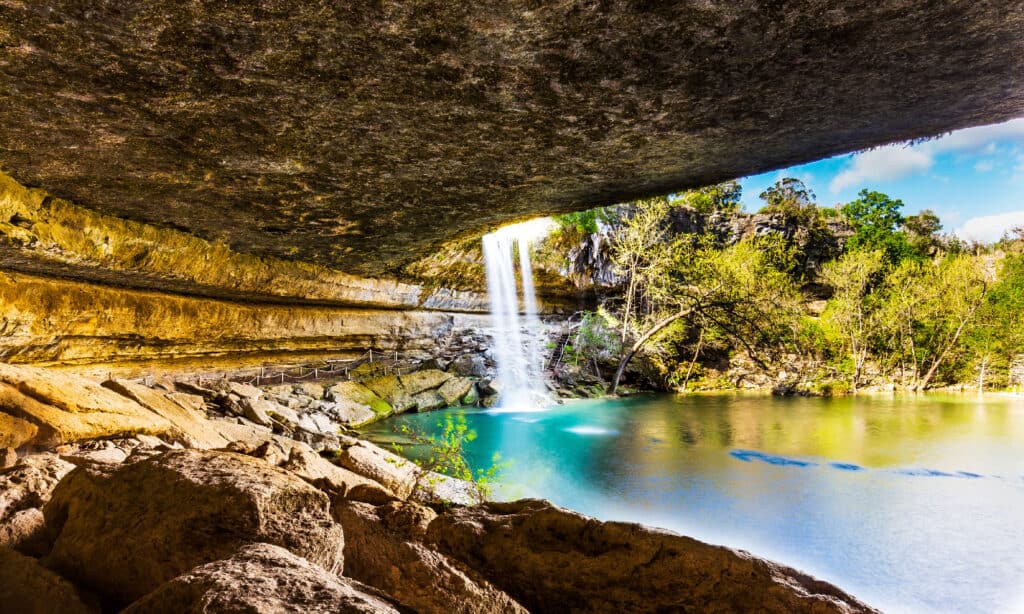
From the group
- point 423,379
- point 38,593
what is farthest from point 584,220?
point 38,593

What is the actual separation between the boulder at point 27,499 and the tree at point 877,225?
38.0 m

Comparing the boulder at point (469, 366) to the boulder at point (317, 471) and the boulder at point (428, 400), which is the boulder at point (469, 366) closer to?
the boulder at point (428, 400)

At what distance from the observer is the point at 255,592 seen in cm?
110

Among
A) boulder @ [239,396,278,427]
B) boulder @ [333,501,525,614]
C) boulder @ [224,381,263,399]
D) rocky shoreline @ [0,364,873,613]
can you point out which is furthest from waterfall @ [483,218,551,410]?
rocky shoreline @ [0,364,873,613]

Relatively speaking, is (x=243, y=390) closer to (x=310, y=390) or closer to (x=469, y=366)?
(x=310, y=390)

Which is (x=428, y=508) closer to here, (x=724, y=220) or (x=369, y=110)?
(x=369, y=110)

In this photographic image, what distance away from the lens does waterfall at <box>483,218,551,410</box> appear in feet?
57.1

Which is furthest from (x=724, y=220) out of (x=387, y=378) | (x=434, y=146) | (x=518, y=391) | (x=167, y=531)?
(x=167, y=531)

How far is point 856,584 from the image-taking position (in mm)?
5434

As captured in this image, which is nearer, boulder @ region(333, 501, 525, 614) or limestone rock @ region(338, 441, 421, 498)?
boulder @ region(333, 501, 525, 614)

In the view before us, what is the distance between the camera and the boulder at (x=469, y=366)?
57.4 ft

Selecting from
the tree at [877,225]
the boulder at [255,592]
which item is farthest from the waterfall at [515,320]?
the tree at [877,225]

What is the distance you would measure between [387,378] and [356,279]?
5.70m

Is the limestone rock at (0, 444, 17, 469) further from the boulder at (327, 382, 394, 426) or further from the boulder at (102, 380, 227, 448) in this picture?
the boulder at (327, 382, 394, 426)
